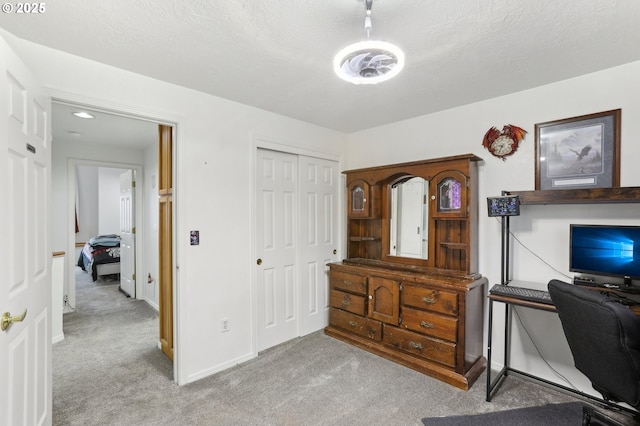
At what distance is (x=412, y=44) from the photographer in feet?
5.96

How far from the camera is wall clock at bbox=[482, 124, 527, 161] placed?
2568mm

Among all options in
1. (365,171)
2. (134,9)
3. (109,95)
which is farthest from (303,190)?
(134,9)

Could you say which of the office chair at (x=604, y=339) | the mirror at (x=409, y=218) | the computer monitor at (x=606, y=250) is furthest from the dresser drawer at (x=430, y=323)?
the computer monitor at (x=606, y=250)

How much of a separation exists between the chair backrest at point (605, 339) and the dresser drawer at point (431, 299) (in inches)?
32.4

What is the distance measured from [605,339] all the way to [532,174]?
4.66 ft

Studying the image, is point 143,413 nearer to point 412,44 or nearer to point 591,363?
point 591,363

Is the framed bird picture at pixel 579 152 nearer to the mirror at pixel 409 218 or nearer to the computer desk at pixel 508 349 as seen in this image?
the computer desk at pixel 508 349

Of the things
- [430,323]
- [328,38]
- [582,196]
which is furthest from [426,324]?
[328,38]

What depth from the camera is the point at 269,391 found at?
2363 mm

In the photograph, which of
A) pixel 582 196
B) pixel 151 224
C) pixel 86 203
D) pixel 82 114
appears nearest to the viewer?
pixel 582 196

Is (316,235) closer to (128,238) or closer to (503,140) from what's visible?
(503,140)

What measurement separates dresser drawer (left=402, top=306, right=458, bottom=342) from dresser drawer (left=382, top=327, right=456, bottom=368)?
51 millimetres

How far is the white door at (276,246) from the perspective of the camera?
307 cm

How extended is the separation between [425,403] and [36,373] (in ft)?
7.92
